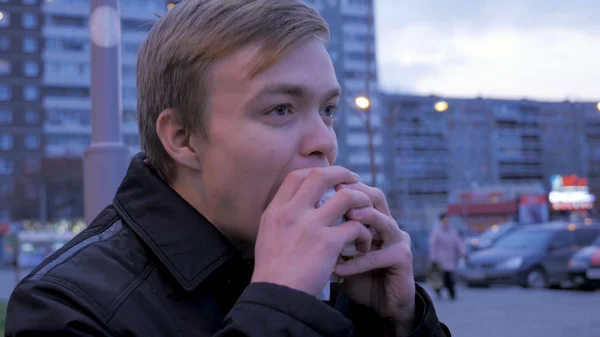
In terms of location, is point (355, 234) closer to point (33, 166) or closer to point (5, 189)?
point (33, 166)

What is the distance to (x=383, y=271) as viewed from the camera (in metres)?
1.67

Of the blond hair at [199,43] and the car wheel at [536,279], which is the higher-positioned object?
the blond hair at [199,43]

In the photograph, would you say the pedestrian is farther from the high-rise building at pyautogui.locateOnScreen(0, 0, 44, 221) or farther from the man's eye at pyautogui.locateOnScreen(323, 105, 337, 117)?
the high-rise building at pyautogui.locateOnScreen(0, 0, 44, 221)

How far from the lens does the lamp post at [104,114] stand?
12.1 feet

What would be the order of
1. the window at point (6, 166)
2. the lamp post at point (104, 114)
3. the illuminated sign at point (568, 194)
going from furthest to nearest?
the window at point (6, 166) < the illuminated sign at point (568, 194) < the lamp post at point (104, 114)

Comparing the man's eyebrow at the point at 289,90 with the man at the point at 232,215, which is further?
the man's eyebrow at the point at 289,90

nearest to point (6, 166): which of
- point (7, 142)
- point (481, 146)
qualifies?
point (7, 142)

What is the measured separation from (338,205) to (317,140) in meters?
0.20

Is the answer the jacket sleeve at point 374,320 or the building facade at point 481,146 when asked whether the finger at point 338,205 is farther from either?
the building facade at point 481,146

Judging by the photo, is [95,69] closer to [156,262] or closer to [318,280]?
[156,262]

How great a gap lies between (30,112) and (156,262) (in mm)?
76132

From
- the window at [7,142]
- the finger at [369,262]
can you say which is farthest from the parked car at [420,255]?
the window at [7,142]

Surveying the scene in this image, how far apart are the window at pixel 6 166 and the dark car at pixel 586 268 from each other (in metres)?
64.3

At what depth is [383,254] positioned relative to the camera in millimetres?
1576
